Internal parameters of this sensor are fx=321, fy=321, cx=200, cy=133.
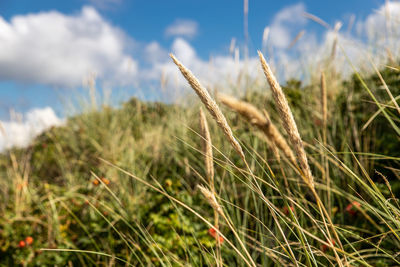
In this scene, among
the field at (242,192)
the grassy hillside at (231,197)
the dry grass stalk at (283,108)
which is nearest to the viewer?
the dry grass stalk at (283,108)

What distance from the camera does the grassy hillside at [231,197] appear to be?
130 cm

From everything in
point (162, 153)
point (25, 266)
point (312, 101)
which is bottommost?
point (25, 266)

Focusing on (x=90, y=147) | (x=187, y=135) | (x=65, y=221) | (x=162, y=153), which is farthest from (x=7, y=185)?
(x=187, y=135)

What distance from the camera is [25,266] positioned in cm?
236

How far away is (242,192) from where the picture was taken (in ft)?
7.49

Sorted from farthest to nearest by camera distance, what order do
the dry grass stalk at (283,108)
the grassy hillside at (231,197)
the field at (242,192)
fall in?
the grassy hillside at (231,197), the field at (242,192), the dry grass stalk at (283,108)

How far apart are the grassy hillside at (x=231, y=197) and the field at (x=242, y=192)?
0.6 inches

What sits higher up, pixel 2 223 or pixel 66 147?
pixel 66 147

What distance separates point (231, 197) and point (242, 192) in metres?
0.50

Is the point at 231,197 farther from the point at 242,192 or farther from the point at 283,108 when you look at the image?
the point at 283,108

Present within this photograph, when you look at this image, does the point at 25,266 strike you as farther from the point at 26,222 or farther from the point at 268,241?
the point at 268,241

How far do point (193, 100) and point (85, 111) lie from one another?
1.94 m

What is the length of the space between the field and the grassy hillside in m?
0.01

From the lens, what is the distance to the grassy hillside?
1.30m
